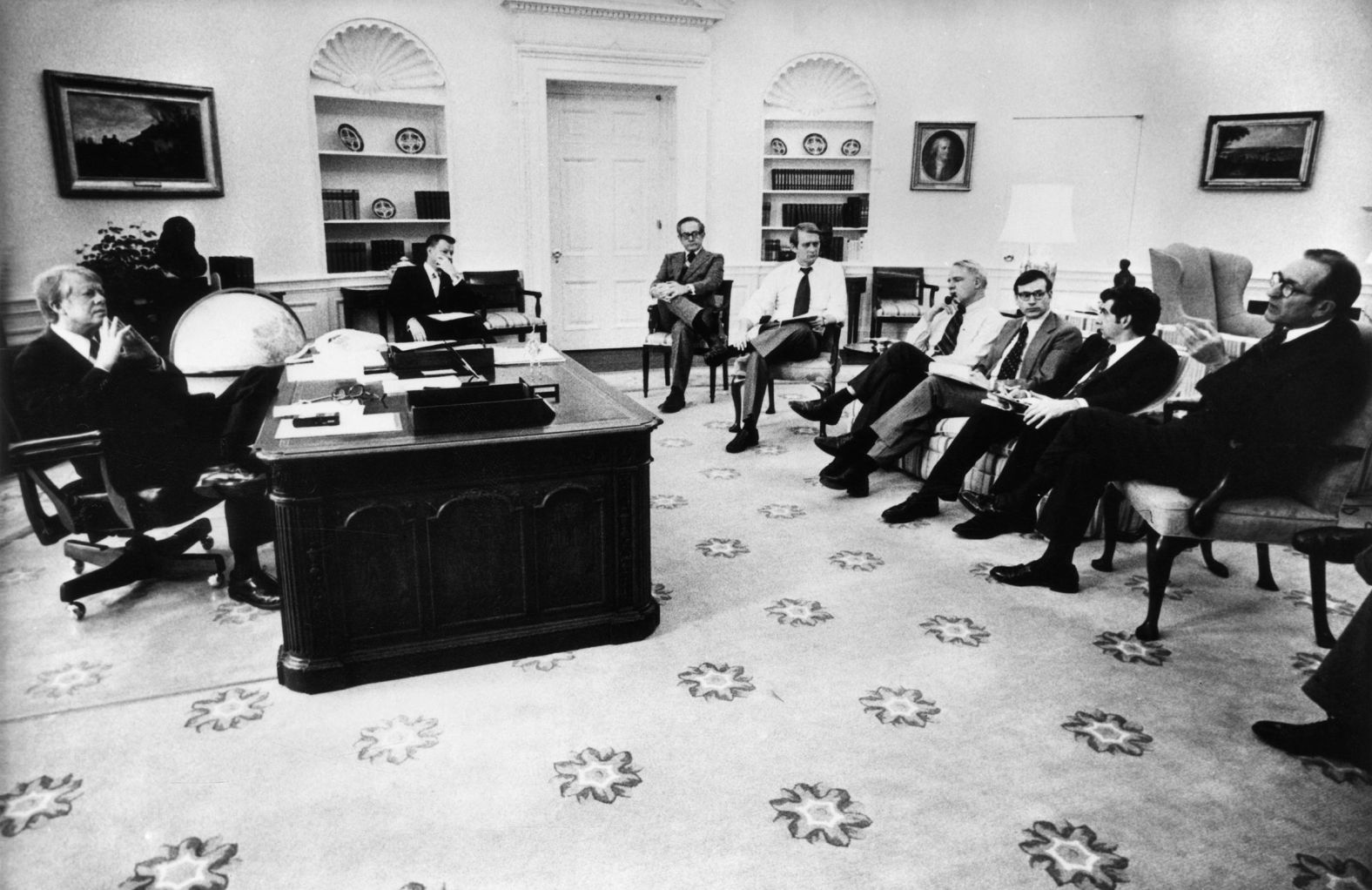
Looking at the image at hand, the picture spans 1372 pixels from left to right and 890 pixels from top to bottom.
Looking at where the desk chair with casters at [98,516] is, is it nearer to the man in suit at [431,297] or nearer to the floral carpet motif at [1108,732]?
the man in suit at [431,297]

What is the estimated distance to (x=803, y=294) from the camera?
5535 mm

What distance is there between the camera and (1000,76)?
782 centimetres

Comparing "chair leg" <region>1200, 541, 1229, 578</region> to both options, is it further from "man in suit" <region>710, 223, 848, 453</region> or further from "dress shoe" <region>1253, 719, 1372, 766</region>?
"man in suit" <region>710, 223, 848, 453</region>

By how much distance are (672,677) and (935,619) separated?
98cm

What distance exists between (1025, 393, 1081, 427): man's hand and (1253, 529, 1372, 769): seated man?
4.18 ft

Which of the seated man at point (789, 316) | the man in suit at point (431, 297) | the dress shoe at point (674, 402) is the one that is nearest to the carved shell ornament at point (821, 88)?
the seated man at point (789, 316)

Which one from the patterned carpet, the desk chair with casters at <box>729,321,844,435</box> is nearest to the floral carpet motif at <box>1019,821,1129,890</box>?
the patterned carpet

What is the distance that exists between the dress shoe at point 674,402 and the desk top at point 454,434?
8.67 feet

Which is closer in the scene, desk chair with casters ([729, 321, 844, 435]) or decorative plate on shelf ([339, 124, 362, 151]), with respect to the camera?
desk chair with casters ([729, 321, 844, 435])

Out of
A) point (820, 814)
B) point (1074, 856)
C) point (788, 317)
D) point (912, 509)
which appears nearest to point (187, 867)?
point (820, 814)

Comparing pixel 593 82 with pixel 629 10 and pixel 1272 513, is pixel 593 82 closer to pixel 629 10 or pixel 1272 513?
pixel 629 10

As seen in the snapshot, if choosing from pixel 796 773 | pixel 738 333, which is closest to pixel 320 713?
pixel 796 773

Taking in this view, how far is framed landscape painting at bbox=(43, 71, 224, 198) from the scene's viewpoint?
5.22 meters

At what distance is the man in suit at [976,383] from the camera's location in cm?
388
